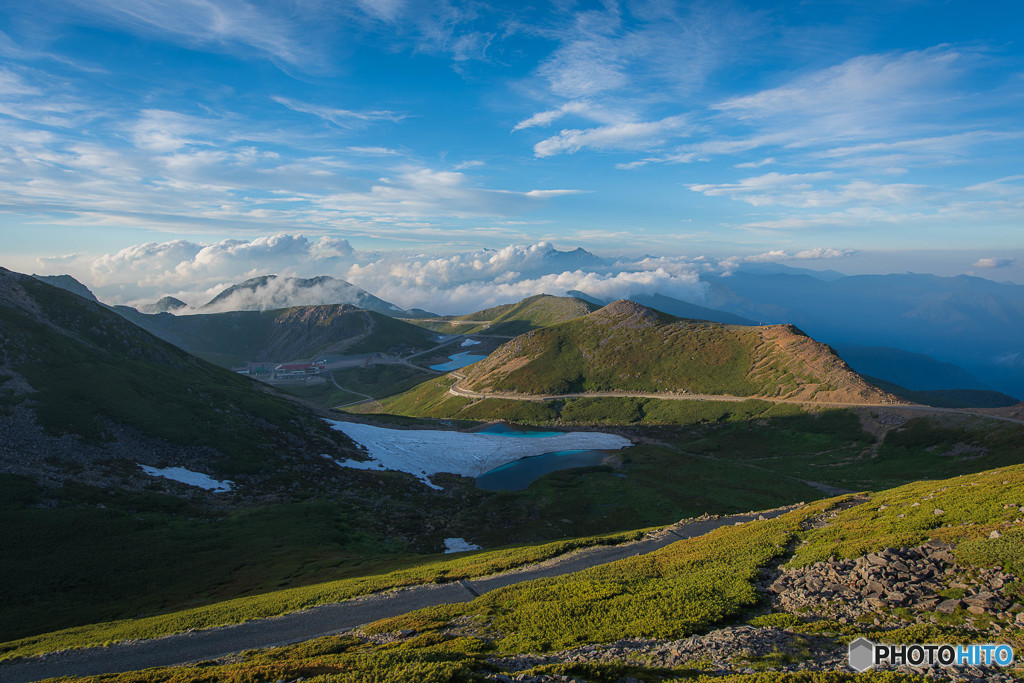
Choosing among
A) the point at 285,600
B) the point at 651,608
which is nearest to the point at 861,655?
the point at 651,608

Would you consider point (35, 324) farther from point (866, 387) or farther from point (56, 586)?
point (866, 387)

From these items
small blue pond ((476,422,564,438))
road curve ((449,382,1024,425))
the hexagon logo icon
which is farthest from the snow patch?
road curve ((449,382,1024,425))

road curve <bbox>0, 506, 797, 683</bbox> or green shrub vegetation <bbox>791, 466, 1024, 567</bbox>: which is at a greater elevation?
green shrub vegetation <bbox>791, 466, 1024, 567</bbox>

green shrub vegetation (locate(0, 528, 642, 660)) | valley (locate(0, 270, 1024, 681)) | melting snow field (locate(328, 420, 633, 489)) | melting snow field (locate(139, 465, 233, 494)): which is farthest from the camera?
melting snow field (locate(328, 420, 633, 489))

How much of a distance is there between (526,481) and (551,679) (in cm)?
8518

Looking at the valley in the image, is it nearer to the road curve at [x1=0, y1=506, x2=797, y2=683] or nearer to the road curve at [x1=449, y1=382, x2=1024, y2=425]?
the road curve at [x1=0, y1=506, x2=797, y2=683]

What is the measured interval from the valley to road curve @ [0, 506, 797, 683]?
248 millimetres

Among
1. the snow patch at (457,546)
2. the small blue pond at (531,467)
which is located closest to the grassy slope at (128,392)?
the small blue pond at (531,467)

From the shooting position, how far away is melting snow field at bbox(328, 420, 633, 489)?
96.1m

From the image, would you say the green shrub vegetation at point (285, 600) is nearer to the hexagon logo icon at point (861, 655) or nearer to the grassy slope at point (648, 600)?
the grassy slope at point (648, 600)

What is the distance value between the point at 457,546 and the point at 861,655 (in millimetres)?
51038

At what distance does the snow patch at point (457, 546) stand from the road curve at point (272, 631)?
22755mm

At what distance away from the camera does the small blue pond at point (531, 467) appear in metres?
96.8

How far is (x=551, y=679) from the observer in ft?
52.1
